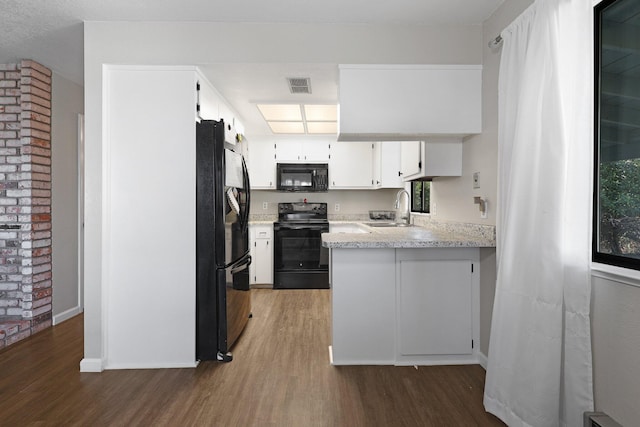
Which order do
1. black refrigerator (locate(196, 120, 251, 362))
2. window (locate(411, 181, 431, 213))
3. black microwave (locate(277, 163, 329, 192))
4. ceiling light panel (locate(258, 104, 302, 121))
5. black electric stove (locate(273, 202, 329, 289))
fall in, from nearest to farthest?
black refrigerator (locate(196, 120, 251, 362)), ceiling light panel (locate(258, 104, 302, 121)), window (locate(411, 181, 431, 213)), black electric stove (locate(273, 202, 329, 289)), black microwave (locate(277, 163, 329, 192))

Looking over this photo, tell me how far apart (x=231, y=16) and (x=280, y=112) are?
4.89 ft

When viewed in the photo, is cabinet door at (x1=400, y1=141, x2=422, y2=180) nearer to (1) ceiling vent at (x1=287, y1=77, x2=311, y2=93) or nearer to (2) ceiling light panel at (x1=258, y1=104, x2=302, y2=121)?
(1) ceiling vent at (x1=287, y1=77, x2=311, y2=93)

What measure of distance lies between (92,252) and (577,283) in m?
2.86

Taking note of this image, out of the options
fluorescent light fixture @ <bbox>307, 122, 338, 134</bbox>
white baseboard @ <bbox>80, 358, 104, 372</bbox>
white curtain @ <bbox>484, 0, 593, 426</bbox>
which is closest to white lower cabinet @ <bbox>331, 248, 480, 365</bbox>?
white curtain @ <bbox>484, 0, 593, 426</bbox>

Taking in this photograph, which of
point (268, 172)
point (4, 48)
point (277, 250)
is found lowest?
point (277, 250)

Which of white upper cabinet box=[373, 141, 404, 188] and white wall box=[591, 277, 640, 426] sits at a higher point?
white upper cabinet box=[373, 141, 404, 188]

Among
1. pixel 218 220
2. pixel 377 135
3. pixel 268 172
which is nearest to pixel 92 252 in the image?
pixel 218 220

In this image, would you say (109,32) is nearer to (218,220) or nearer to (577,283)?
(218,220)

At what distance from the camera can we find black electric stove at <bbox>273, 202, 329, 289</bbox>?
16.2 feet

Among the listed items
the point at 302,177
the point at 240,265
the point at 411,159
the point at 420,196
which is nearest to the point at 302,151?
the point at 302,177

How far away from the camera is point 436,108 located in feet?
8.94

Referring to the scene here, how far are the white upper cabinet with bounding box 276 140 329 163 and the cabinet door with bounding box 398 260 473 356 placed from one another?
3030 mm

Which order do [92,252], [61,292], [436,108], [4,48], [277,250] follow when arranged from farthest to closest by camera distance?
1. [277,250]
2. [61,292]
3. [4,48]
4. [436,108]
5. [92,252]

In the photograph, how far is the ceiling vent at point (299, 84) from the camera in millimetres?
2961
